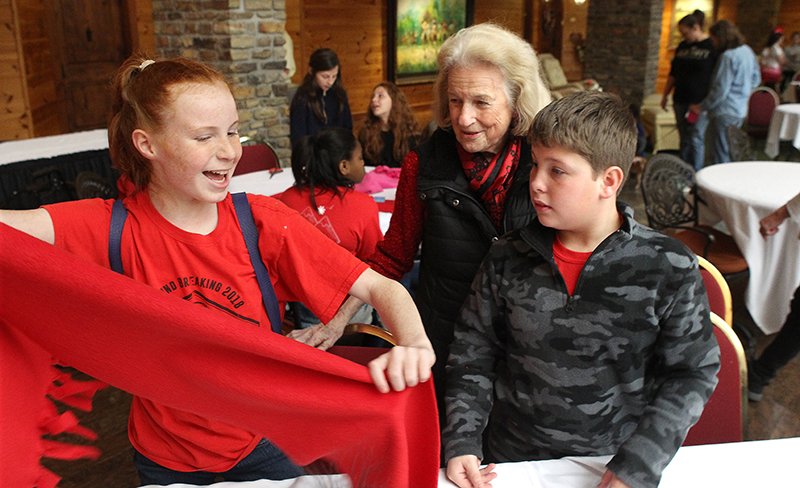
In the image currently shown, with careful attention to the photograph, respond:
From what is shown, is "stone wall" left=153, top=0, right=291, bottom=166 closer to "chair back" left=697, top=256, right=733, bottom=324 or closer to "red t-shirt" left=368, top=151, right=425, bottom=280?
"red t-shirt" left=368, top=151, right=425, bottom=280

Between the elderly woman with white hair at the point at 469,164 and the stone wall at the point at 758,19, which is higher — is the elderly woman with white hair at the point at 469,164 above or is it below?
below

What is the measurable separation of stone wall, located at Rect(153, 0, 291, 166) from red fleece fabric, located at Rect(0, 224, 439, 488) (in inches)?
185

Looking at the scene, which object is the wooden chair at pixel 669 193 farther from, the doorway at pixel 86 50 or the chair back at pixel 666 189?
the doorway at pixel 86 50

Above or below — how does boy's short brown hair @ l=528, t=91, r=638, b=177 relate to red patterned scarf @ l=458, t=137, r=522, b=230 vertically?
above

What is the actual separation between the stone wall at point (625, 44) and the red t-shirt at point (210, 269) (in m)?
10.3

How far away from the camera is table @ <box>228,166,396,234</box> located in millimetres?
3796

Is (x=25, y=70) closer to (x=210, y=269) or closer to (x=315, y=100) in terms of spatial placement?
(x=315, y=100)

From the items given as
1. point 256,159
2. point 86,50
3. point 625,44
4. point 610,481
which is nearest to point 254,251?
point 610,481

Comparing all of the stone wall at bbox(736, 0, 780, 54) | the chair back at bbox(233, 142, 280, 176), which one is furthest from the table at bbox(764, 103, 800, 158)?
the stone wall at bbox(736, 0, 780, 54)

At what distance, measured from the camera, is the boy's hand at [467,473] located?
1.31 meters

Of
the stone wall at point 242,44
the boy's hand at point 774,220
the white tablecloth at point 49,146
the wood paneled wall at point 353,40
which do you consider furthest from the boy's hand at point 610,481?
the wood paneled wall at point 353,40

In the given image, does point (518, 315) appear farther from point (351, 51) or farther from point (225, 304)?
point (351, 51)

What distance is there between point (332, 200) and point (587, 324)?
1.74 m

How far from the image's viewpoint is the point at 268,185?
13.1 feet
